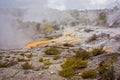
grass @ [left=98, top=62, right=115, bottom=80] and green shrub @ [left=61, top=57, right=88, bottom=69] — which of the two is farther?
green shrub @ [left=61, top=57, right=88, bottom=69]

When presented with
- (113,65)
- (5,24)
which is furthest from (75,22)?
(113,65)

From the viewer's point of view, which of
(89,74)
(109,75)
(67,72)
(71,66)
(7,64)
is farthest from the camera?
(7,64)

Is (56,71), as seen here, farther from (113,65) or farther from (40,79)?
(113,65)

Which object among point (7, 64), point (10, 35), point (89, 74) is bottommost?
point (89, 74)

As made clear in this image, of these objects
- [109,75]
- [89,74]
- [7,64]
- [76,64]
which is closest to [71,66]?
[76,64]

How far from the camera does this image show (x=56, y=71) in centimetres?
1502

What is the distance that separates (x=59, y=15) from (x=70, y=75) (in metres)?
70.1

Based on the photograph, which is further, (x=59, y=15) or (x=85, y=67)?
(x=59, y=15)

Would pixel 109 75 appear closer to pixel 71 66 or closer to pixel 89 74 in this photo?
pixel 89 74

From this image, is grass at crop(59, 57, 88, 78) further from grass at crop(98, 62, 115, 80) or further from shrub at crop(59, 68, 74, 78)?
grass at crop(98, 62, 115, 80)

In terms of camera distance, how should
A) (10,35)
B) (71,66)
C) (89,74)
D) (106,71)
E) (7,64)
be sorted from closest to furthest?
(106,71), (89,74), (71,66), (7,64), (10,35)

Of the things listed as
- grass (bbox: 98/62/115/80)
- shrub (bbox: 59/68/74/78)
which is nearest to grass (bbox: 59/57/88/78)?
shrub (bbox: 59/68/74/78)

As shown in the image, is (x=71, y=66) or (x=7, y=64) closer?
(x=71, y=66)

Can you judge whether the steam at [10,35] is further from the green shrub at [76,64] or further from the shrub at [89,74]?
the shrub at [89,74]
